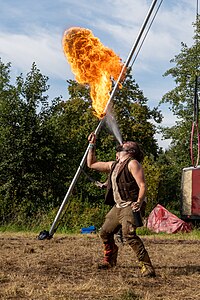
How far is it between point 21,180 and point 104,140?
11.6 metres

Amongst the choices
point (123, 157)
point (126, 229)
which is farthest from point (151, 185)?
point (126, 229)

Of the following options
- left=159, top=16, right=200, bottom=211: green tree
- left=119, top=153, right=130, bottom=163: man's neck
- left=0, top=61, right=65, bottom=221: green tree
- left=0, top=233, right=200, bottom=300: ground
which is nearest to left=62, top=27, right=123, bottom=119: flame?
left=119, top=153, right=130, bottom=163: man's neck

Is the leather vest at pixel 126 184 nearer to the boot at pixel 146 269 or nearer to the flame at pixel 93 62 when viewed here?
the boot at pixel 146 269

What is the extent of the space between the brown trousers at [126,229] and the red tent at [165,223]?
42.3 feet

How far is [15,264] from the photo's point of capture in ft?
27.0

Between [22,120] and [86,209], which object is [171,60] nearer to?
[22,120]

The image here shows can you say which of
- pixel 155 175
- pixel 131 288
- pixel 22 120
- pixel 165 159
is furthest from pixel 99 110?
pixel 165 159

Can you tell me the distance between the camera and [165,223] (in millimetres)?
21219

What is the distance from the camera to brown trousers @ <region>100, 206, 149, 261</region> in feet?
24.0

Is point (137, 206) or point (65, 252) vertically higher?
point (137, 206)

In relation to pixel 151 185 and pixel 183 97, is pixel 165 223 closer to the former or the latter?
pixel 151 185

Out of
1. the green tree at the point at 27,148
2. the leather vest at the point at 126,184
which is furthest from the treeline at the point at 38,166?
the leather vest at the point at 126,184

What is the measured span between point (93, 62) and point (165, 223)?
12.0m

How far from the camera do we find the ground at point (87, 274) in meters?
5.88
